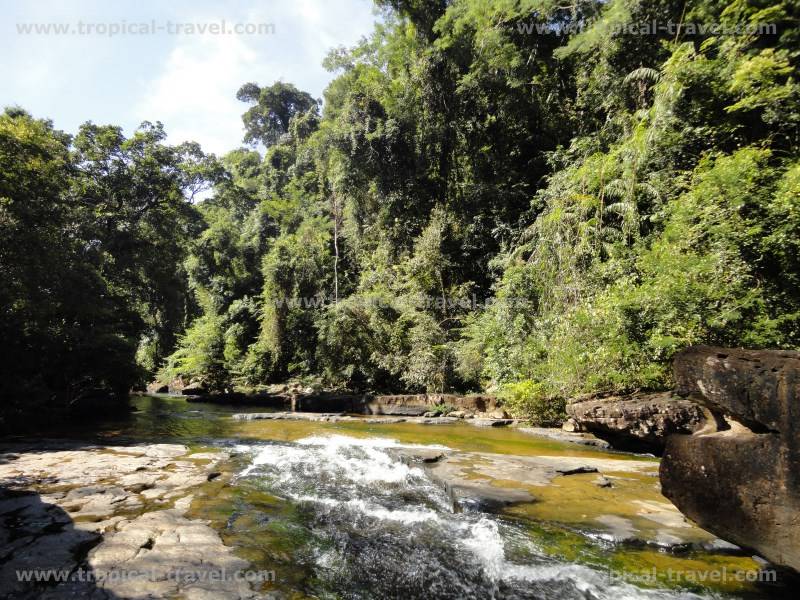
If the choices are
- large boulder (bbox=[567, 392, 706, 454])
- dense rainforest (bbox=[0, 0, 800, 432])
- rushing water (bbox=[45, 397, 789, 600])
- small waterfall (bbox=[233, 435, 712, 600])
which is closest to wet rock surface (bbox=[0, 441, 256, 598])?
rushing water (bbox=[45, 397, 789, 600])

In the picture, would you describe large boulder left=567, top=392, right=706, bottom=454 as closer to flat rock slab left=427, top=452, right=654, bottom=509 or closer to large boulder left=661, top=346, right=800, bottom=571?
flat rock slab left=427, top=452, right=654, bottom=509

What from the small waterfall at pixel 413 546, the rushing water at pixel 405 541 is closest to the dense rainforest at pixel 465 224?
the rushing water at pixel 405 541

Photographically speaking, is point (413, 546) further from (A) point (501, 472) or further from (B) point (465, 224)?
(B) point (465, 224)

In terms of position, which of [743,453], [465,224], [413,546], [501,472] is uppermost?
[465,224]

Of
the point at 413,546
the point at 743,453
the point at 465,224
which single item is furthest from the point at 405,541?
the point at 465,224

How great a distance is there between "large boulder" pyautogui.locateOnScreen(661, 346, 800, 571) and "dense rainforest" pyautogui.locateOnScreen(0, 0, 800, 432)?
12.7ft

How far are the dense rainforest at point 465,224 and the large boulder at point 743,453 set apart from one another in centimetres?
386

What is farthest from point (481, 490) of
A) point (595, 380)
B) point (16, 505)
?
point (16, 505)

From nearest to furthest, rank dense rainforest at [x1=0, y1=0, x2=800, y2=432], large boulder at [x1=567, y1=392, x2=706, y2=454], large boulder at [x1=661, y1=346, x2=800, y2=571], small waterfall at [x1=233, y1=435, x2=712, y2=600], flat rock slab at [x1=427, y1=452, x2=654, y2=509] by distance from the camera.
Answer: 1. large boulder at [x1=661, y1=346, x2=800, y2=571]
2. small waterfall at [x1=233, y1=435, x2=712, y2=600]
3. flat rock slab at [x1=427, y1=452, x2=654, y2=509]
4. large boulder at [x1=567, y1=392, x2=706, y2=454]
5. dense rainforest at [x1=0, y1=0, x2=800, y2=432]

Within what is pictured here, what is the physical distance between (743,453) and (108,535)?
5.55m

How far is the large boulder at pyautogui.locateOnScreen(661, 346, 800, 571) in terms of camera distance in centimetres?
292

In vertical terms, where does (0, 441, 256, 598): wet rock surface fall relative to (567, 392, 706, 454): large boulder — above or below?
below

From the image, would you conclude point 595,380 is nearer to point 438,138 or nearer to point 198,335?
point 438,138

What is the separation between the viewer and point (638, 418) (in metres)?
6.88
